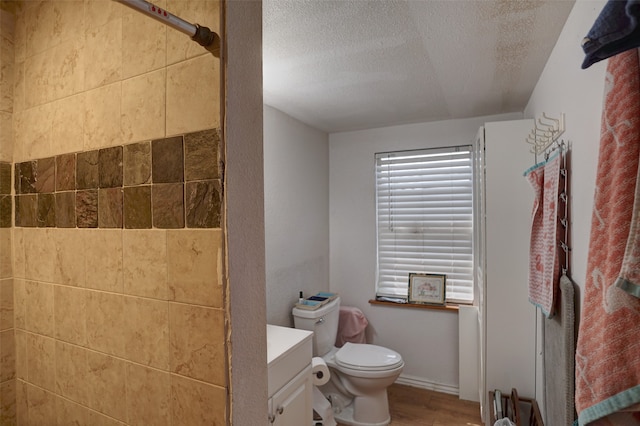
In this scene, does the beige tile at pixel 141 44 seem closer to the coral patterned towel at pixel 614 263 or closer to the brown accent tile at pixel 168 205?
the brown accent tile at pixel 168 205

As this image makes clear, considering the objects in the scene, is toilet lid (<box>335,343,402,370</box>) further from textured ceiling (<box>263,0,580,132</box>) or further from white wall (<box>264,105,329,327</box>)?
textured ceiling (<box>263,0,580,132</box>)

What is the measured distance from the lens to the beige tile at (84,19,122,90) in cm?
84

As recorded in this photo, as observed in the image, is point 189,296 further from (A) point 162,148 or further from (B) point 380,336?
(B) point 380,336

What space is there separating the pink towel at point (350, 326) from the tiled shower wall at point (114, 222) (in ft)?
7.54

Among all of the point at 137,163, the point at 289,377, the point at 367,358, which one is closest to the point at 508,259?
the point at 367,358

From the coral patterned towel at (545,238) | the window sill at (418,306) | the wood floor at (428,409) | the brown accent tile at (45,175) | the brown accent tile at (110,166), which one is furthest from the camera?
the window sill at (418,306)

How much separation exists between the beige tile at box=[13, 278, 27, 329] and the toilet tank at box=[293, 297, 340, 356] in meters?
1.71

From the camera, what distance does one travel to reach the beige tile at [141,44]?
77 cm

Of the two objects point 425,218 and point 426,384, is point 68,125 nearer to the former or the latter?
point 425,218

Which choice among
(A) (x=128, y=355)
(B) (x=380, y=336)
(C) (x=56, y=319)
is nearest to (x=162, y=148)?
(A) (x=128, y=355)

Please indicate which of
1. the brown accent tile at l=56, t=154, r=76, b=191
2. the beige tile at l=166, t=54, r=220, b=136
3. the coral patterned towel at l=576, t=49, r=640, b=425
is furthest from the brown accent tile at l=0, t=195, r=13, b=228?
the coral patterned towel at l=576, t=49, r=640, b=425

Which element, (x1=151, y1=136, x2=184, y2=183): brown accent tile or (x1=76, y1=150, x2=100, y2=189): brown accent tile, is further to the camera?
(x1=76, y1=150, x2=100, y2=189): brown accent tile

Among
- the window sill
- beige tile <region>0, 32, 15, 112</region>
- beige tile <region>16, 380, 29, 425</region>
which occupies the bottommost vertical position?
the window sill

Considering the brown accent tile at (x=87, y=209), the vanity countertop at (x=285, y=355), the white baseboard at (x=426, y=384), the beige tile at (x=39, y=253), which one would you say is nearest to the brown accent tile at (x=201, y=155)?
the brown accent tile at (x=87, y=209)
